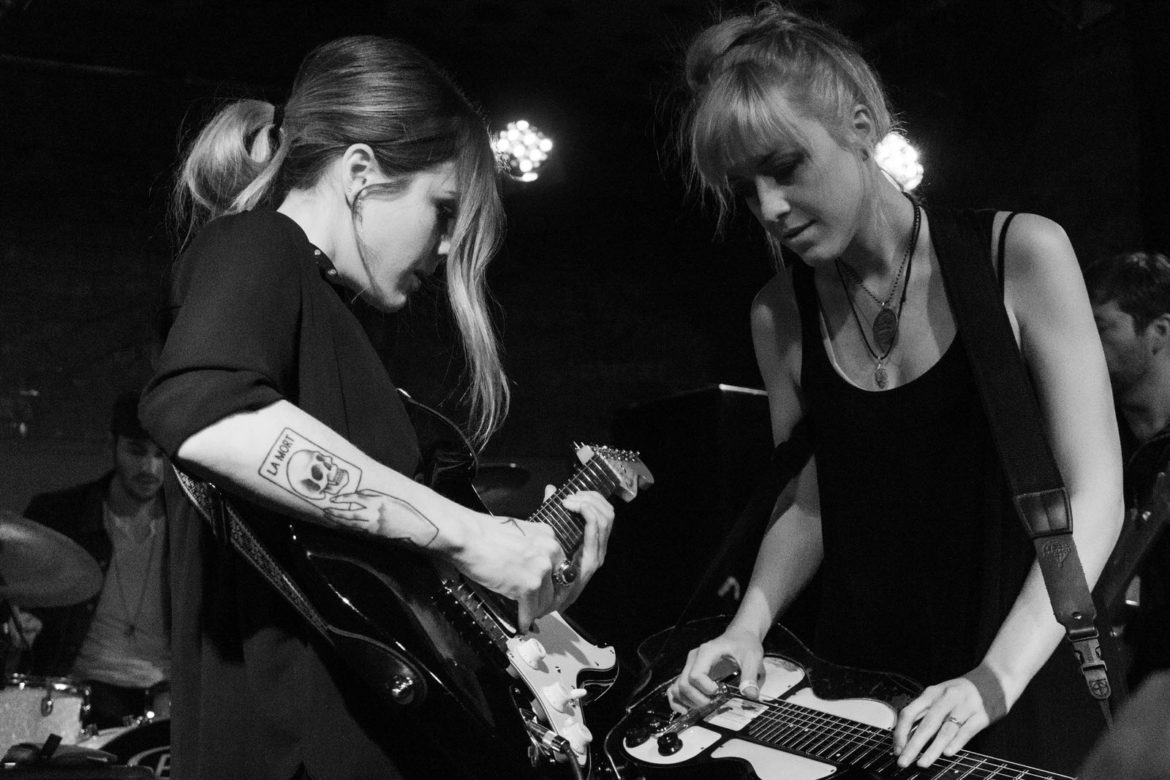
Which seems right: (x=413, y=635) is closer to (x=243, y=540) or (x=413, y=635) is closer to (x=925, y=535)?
(x=243, y=540)

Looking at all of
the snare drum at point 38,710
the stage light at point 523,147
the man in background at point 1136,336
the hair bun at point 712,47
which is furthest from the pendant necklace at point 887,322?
the stage light at point 523,147

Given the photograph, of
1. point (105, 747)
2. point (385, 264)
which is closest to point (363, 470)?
point (385, 264)

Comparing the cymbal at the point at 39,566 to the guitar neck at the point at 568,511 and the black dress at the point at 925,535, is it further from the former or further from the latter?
the black dress at the point at 925,535

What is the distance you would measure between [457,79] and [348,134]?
4.31 meters

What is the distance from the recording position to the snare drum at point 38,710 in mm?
3641

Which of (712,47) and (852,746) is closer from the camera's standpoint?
(852,746)

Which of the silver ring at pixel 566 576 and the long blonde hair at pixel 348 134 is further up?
the long blonde hair at pixel 348 134

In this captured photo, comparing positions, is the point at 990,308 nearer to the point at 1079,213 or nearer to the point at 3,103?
the point at 1079,213

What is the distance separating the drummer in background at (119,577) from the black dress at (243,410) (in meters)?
3.63

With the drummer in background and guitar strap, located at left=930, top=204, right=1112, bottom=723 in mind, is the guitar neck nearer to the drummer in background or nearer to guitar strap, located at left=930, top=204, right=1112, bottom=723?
guitar strap, located at left=930, top=204, right=1112, bottom=723

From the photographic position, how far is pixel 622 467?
114 inches

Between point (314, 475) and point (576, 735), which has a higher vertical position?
point (314, 475)

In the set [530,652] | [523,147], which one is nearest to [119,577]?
[523,147]

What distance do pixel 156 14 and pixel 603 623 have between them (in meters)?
3.61
